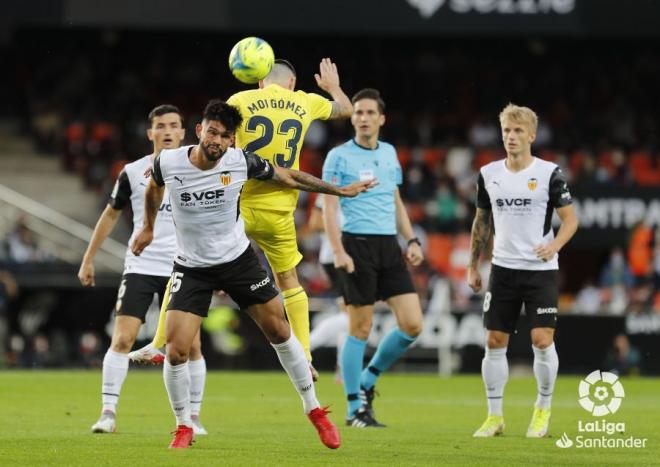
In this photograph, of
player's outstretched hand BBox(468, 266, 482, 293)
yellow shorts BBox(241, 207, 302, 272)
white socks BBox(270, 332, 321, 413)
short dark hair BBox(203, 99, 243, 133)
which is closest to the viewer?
short dark hair BBox(203, 99, 243, 133)

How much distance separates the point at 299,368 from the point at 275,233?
1.36 meters

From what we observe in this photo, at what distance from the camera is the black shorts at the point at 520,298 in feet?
34.7

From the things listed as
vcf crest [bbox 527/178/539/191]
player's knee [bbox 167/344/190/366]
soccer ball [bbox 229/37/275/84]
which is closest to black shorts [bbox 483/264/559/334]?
vcf crest [bbox 527/178/539/191]

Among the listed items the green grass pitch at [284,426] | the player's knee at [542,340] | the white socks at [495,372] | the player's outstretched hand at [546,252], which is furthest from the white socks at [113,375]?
the player's outstretched hand at [546,252]

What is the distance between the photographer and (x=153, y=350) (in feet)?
32.4

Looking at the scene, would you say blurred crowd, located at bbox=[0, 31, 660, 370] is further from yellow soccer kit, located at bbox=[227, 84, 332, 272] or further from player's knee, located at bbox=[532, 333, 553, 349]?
yellow soccer kit, located at bbox=[227, 84, 332, 272]

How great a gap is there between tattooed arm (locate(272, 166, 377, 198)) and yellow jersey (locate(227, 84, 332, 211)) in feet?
3.35

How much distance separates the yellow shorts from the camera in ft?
33.4

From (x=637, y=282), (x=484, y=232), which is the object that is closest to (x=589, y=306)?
(x=637, y=282)

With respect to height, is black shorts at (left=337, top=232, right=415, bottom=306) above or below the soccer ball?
below

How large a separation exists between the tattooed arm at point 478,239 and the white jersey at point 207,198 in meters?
2.56

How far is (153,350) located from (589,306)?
1533 centimetres

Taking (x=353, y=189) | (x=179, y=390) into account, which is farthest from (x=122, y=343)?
(x=353, y=189)

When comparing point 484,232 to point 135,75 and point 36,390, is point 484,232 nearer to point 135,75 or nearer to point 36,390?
point 36,390
